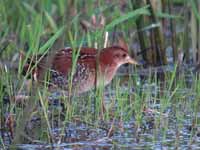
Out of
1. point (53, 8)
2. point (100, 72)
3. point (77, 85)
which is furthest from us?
point (53, 8)

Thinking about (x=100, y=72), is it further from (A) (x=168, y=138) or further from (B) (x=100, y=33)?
(A) (x=168, y=138)

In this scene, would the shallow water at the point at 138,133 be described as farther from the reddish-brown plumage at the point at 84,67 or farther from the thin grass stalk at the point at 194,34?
the thin grass stalk at the point at 194,34

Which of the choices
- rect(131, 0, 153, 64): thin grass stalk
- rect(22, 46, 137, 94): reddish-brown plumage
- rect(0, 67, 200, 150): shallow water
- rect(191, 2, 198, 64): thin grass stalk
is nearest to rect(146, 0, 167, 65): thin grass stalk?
rect(131, 0, 153, 64): thin grass stalk

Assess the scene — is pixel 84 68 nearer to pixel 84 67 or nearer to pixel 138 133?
pixel 84 67

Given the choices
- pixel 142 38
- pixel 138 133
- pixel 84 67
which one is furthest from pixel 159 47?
pixel 138 133

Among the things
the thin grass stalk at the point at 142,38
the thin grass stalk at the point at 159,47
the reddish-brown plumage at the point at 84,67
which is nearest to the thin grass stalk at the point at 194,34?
the thin grass stalk at the point at 159,47

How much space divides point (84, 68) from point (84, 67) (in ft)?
0.04

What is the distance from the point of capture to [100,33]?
595 cm

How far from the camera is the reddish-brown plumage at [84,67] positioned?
236 inches

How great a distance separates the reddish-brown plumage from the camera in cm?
600

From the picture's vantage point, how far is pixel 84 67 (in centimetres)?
624

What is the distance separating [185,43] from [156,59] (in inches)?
12.4

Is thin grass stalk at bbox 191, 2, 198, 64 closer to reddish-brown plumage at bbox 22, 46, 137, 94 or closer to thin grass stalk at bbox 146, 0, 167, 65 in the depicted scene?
thin grass stalk at bbox 146, 0, 167, 65

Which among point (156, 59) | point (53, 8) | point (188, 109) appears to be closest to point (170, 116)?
point (188, 109)
